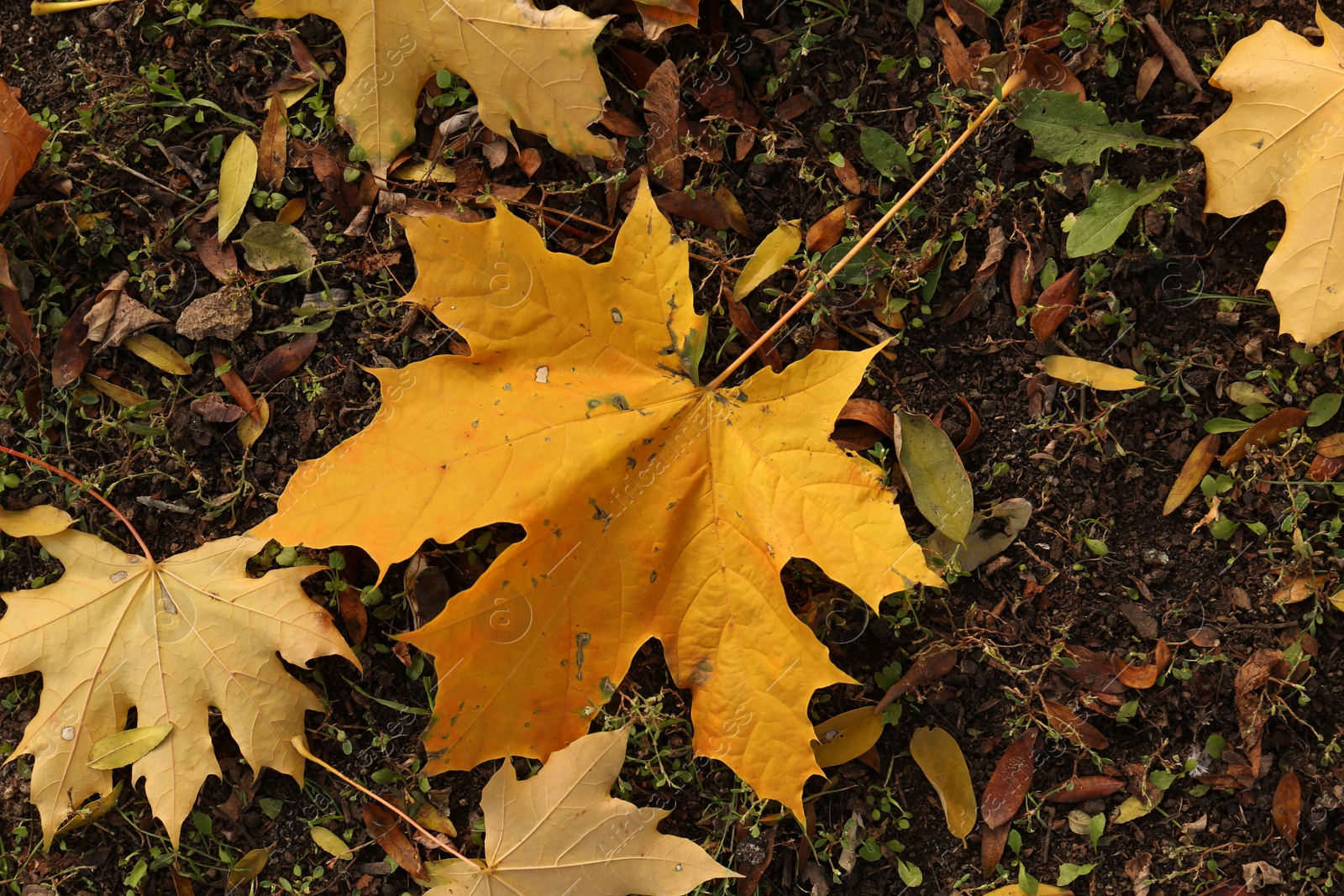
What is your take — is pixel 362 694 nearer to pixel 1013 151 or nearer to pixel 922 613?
pixel 922 613

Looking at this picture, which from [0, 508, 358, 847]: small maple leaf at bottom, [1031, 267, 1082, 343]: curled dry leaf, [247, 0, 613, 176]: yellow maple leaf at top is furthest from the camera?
[1031, 267, 1082, 343]: curled dry leaf

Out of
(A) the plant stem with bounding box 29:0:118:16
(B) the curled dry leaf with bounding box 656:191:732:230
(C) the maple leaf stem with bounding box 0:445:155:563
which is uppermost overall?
(A) the plant stem with bounding box 29:0:118:16

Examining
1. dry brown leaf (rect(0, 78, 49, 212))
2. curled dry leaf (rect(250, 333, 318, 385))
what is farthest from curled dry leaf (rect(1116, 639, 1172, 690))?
dry brown leaf (rect(0, 78, 49, 212))

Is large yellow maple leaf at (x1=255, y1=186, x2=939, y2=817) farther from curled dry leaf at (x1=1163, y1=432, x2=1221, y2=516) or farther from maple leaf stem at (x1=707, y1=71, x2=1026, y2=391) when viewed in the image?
curled dry leaf at (x1=1163, y1=432, x2=1221, y2=516)

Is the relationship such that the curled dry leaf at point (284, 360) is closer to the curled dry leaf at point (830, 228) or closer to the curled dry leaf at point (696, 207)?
the curled dry leaf at point (696, 207)

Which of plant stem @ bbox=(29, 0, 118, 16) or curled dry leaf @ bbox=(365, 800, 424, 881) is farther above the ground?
plant stem @ bbox=(29, 0, 118, 16)

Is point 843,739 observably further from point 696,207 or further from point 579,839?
point 696,207
